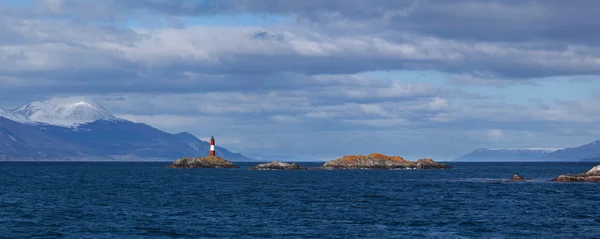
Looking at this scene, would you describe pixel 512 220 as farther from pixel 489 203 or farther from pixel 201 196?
pixel 201 196

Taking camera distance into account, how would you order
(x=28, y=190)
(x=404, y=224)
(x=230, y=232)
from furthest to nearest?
1. (x=28, y=190)
2. (x=404, y=224)
3. (x=230, y=232)

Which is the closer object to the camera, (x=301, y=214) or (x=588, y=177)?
(x=301, y=214)

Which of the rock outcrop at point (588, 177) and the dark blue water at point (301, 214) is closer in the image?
the dark blue water at point (301, 214)

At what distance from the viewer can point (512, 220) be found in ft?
252

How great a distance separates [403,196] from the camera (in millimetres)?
110812

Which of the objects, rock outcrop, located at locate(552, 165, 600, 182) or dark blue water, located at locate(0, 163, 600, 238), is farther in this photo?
rock outcrop, located at locate(552, 165, 600, 182)

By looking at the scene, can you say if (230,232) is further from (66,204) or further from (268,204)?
(66,204)

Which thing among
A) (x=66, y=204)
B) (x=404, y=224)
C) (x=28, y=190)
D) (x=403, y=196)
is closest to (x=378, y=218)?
(x=404, y=224)

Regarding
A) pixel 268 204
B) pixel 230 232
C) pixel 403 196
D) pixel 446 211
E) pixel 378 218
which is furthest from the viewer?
pixel 403 196

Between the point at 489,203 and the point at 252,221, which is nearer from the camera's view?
the point at 252,221

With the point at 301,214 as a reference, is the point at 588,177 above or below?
above

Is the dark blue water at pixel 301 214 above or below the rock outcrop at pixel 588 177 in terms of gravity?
below

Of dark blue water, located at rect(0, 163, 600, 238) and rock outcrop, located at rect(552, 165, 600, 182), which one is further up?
rock outcrop, located at rect(552, 165, 600, 182)

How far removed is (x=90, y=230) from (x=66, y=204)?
95.7ft
